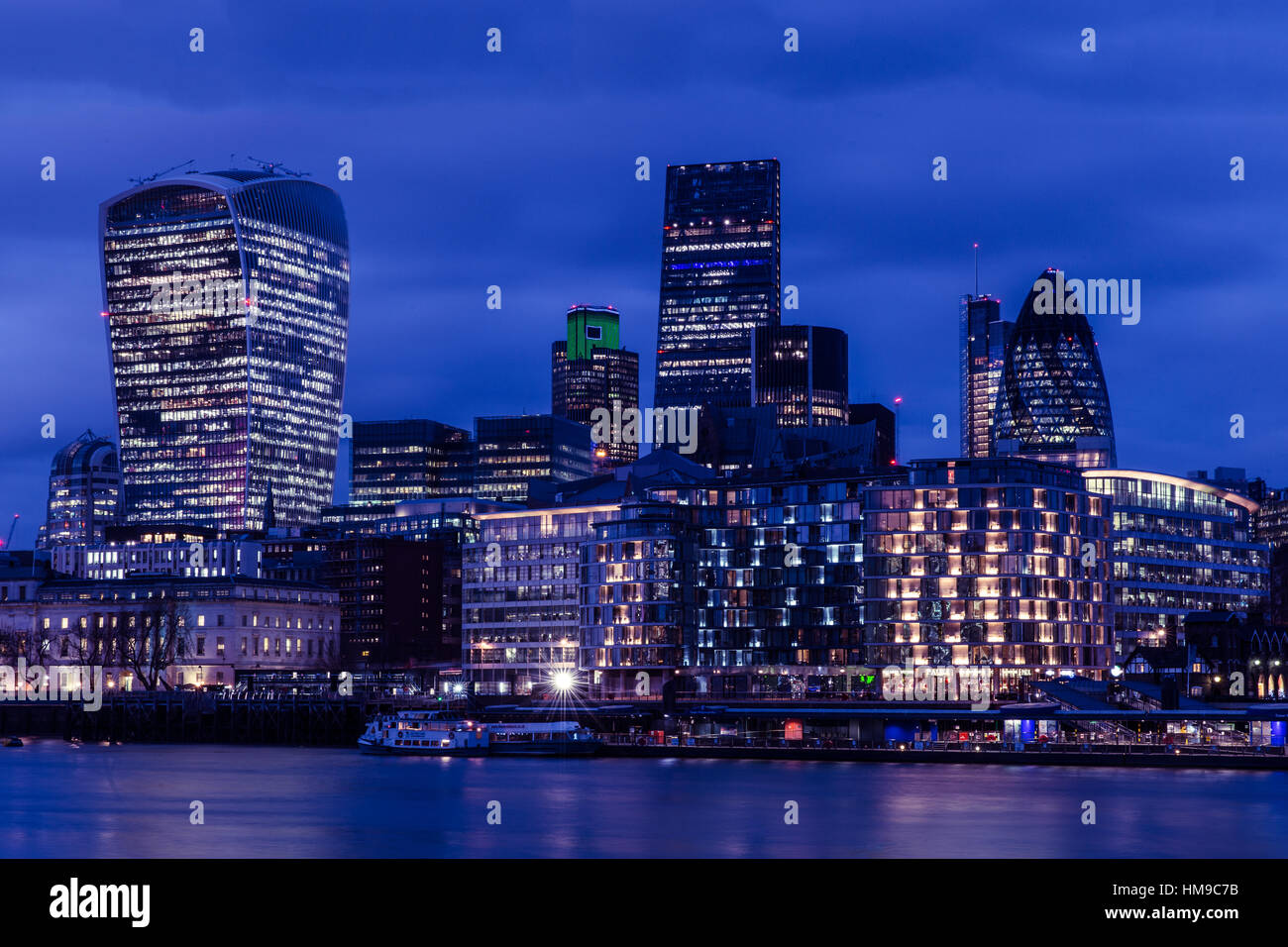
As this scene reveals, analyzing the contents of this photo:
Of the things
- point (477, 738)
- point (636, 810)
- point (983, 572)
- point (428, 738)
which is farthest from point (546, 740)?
point (636, 810)

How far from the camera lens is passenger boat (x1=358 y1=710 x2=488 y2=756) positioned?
17100 centimetres

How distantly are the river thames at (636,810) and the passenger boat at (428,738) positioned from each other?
15613mm

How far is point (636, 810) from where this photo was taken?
107 meters

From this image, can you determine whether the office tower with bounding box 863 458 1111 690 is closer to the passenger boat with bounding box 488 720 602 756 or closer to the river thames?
the passenger boat with bounding box 488 720 602 756

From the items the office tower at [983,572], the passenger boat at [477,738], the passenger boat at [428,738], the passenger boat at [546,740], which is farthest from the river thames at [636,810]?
the office tower at [983,572]

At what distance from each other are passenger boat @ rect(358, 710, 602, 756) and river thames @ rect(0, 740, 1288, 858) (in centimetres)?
1257

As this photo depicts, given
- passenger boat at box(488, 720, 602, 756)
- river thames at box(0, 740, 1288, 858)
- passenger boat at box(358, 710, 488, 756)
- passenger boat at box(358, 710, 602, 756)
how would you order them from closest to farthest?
river thames at box(0, 740, 1288, 858) < passenger boat at box(488, 720, 602, 756) < passenger boat at box(358, 710, 602, 756) < passenger boat at box(358, 710, 488, 756)

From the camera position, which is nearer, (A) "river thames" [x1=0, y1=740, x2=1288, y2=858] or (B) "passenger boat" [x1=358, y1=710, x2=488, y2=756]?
(A) "river thames" [x1=0, y1=740, x2=1288, y2=858]

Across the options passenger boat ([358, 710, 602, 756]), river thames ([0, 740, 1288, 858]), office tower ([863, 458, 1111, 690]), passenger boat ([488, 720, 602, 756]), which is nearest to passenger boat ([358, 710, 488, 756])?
passenger boat ([358, 710, 602, 756])

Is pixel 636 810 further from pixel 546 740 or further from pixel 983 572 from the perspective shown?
pixel 983 572

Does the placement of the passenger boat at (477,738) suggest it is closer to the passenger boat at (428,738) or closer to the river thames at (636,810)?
the passenger boat at (428,738)

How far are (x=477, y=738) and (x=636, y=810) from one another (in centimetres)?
6736
